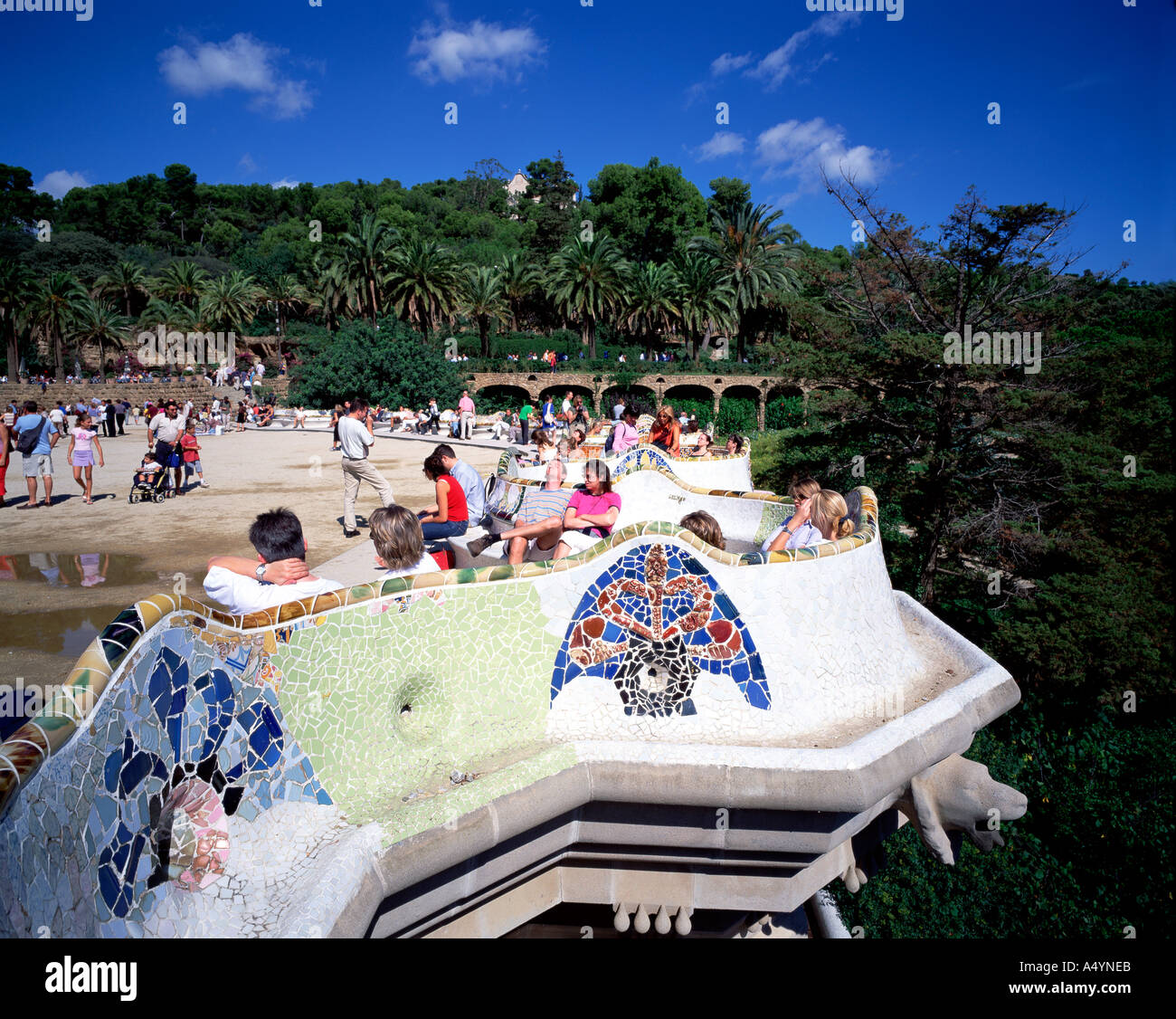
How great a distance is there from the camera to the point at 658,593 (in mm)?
4223

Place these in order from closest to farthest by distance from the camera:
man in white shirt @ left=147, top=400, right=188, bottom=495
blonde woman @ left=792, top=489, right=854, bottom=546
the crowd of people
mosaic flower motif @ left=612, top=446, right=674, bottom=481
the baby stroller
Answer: blonde woman @ left=792, top=489, right=854, bottom=546 < mosaic flower motif @ left=612, top=446, right=674, bottom=481 < the crowd of people < the baby stroller < man in white shirt @ left=147, top=400, right=188, bottom=495

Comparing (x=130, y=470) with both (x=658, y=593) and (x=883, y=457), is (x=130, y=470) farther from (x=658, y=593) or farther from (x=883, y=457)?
(x=658, y=593)

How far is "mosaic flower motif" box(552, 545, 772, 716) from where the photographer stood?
4145 mm

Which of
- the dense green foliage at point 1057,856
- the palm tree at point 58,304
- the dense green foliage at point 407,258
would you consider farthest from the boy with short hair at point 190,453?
the palm tree at point 58,304

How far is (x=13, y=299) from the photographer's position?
4241 centimetres

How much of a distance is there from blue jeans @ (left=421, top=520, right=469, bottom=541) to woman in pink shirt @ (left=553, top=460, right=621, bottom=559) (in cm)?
127

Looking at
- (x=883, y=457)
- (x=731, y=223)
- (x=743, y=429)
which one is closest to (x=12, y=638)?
(x=883, y=457)

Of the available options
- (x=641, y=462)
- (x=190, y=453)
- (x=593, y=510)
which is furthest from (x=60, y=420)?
(x=593, y=510)

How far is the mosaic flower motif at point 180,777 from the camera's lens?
8.53 feet

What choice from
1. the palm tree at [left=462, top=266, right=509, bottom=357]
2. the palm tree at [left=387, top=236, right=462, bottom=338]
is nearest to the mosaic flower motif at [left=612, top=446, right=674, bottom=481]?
the palm tree at [left=387, top=236, right=462, bottom=338]

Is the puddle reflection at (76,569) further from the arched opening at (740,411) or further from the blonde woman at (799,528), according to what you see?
the arched opening at (740,411)

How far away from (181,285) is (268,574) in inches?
2143

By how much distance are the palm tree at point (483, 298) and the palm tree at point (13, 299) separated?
23.9 meters

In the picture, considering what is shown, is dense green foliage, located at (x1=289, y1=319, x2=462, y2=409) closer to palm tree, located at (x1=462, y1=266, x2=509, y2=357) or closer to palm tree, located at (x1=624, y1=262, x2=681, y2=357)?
palm tree, located at (x1=462, y1=266, x2=509, y2=357)
